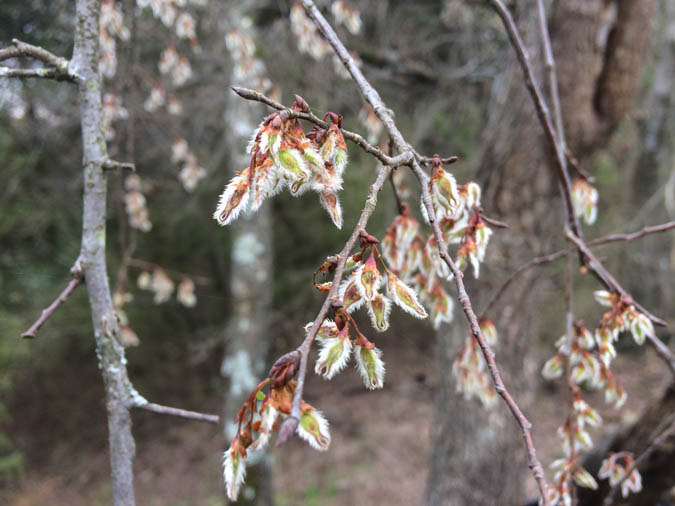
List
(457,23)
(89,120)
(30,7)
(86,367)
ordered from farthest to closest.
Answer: (86,367)
(457,23)
(30,7)
(89,120)

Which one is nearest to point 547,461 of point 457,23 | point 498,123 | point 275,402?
point 498,123

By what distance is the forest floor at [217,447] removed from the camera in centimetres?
634

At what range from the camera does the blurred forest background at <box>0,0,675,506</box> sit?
9.53 feet

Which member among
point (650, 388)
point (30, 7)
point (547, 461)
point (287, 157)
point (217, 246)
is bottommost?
point (547, 461)

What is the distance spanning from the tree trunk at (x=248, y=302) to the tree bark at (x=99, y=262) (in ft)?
12.4

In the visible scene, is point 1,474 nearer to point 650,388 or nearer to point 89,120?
point 89,120

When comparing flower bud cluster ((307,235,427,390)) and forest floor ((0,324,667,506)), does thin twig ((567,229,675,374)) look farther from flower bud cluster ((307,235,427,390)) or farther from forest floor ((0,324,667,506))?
forest floor ((0,324,667,506))

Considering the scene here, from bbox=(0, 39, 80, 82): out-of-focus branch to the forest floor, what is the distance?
5991 mm

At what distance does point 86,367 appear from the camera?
7473 millimetres

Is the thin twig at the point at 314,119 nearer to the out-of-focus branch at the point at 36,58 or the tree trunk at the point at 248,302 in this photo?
the out-of-focus branch at the point at 36,58

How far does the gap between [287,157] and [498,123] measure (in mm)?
2389

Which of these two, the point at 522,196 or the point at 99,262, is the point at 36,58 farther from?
the point at 522,196

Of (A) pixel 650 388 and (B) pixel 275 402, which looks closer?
(B) pixel 275 402

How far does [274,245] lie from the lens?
7.76m
